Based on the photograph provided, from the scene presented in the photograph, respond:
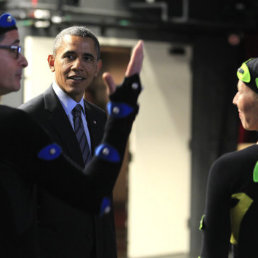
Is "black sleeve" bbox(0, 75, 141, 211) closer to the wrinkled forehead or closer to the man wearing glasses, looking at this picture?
the man wearing glasses

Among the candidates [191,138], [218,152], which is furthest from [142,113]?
[218,152]

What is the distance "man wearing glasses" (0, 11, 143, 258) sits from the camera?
133 cm

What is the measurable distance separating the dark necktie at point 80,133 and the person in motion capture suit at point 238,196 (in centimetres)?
56

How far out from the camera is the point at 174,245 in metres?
5.61

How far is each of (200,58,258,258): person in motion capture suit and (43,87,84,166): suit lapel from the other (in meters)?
0.57

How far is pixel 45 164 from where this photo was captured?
1.34 metres

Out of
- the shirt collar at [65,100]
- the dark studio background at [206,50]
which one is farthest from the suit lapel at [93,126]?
the dark studio background at [206,50]

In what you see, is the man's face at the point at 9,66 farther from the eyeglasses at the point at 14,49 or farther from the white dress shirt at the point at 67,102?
the white dress shirt at the point at 67,102

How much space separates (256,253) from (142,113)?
3.69 metres

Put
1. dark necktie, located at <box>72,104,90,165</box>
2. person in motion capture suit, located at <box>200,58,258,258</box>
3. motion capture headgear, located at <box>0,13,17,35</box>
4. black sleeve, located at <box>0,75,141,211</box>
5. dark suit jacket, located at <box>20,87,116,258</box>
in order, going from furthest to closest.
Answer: dark necktie, located at <box>72,104,90,165</box>
dark suit jacket, located at <box>20,87,116,258</box>
person in motion capture suit, located at <box>200,58,258,258</box>
motion capture headgear, located at <box>0,13,17,35</box>
black sleeve, located at <box>0,75,141,211</box>

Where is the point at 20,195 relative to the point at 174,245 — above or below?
above

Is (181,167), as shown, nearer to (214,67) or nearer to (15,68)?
(214,67)

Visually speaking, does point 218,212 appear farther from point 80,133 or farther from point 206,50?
point 206,50

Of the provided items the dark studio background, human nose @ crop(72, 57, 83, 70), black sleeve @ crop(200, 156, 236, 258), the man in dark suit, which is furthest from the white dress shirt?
the dark studio background
